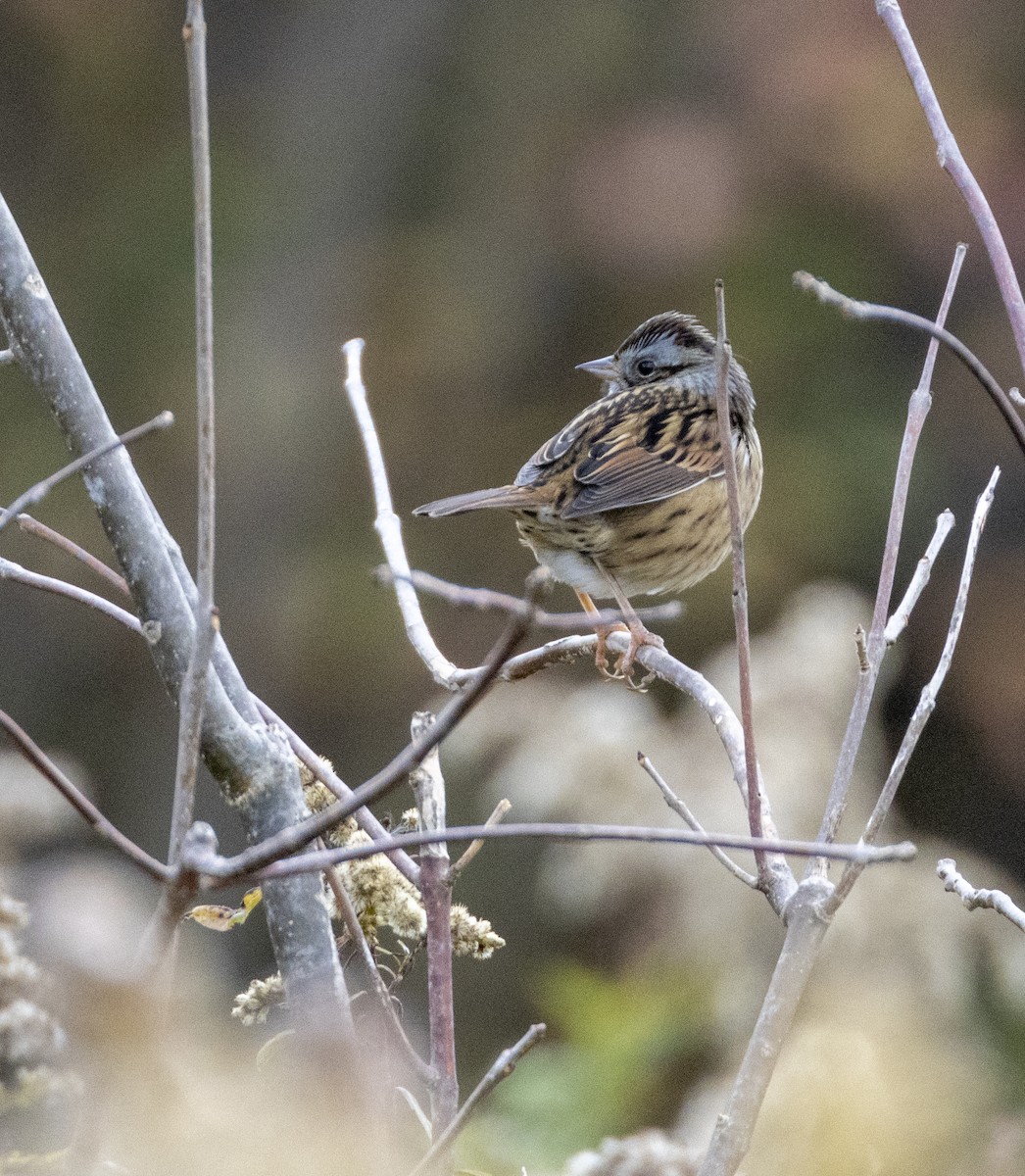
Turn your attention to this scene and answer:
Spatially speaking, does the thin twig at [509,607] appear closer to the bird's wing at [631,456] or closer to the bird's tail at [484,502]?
the bird's tail at [484,502]

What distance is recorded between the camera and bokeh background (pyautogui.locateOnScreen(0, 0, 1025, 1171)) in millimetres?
8688

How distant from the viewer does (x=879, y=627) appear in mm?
1684

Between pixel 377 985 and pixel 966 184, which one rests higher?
pixel 966 184

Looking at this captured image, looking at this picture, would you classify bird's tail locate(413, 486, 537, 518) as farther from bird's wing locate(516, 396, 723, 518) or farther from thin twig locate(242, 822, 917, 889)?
thin twig locate(242, 822, 917, 889)

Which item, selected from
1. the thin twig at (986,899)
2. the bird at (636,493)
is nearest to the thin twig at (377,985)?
the thin twig at (986,899)

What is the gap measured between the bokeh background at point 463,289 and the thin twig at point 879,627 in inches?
262

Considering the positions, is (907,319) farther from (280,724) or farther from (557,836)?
(280,724)

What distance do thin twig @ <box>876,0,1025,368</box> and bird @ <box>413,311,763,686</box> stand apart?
6.12 ft

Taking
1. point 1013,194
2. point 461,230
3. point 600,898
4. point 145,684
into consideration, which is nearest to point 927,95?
point 600,898

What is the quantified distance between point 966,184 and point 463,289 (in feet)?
27.5

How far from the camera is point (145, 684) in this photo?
406 inches

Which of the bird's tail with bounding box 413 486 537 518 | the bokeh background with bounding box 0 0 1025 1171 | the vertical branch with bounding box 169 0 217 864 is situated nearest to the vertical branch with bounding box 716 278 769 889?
the vertical branch with bounding box 169 0 217 864

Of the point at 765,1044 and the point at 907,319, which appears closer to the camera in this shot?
the point at 907,319

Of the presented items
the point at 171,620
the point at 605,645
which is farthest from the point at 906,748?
the point at 605,645
